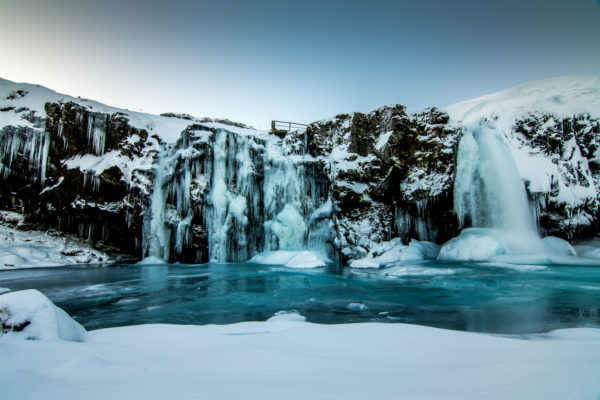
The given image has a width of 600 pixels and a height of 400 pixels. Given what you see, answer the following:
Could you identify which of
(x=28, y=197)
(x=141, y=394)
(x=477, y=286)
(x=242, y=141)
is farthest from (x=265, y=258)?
(x=141, y=394)

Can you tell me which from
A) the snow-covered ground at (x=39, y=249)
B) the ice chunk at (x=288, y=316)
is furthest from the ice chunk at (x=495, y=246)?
the snow-covered ground at (x=39, y=249)

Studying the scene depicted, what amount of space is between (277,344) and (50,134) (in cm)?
2198

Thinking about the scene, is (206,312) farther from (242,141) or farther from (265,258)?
(242,141)

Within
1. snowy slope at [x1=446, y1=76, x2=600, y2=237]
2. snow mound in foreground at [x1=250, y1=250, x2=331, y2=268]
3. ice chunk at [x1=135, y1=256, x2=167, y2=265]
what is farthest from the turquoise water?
ice chunk at [x1=135, y1=256, x2=167, y2=265]

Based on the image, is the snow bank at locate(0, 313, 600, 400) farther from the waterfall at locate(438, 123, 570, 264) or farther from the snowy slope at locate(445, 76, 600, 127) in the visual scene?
the snowy slope at locate(445, 76, 600, 127)

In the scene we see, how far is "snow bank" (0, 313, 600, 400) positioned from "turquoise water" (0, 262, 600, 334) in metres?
1.85

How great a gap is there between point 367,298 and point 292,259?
866 centimetres

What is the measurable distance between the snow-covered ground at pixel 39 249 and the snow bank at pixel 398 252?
15.2 meters

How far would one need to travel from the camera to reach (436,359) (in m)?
2.30

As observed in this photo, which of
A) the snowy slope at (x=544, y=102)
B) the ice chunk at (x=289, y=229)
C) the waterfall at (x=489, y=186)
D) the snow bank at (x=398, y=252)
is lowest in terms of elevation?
the snow bank at (x=398, y=252)

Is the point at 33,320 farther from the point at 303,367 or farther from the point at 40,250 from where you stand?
the point at 40,250

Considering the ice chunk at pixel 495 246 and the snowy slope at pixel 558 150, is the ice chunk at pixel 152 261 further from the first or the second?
the snowy slope at pixel 558 150

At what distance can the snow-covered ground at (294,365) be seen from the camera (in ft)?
5.31

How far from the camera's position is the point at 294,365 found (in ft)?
7.06
